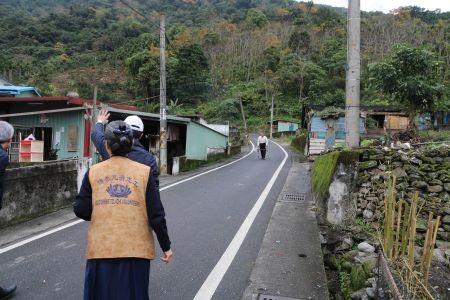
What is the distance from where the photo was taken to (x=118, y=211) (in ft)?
9.05

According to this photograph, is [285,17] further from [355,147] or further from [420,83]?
[355,147]

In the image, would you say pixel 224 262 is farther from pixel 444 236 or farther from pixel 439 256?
pixel 444 236

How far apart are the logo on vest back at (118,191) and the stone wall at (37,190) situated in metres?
5.48

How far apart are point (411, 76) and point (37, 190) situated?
17.2 metres

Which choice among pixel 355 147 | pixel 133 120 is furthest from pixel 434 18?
pixel 133 120

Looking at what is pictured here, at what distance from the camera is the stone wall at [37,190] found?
7.37m

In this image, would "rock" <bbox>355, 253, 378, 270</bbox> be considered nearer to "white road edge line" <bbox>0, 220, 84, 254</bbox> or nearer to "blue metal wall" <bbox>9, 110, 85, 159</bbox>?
"white road edge line" <bbox>0, 220, 84, 254</bbox>

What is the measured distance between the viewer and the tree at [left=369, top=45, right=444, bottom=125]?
18.2 metres

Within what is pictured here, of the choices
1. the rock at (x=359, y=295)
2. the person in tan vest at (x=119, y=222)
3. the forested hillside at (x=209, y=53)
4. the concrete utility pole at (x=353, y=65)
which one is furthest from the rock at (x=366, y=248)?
the forested hillside at (x=209, y=53)

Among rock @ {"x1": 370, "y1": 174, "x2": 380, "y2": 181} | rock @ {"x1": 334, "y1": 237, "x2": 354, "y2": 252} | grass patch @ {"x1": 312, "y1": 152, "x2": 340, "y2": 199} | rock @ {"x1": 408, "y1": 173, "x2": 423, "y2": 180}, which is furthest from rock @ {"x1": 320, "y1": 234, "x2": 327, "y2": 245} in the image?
rock @ {"x1": 408, "y1": 173, "x2": 423, "y2": 180}

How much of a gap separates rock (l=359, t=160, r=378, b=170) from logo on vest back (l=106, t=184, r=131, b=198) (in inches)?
248

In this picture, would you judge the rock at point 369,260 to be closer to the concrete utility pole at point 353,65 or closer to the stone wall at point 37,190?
the concrete utility pole at point 353,65

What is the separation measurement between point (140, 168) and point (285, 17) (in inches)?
3765

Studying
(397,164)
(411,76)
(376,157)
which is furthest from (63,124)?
(411,76)
